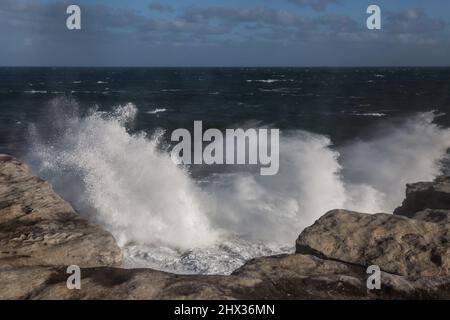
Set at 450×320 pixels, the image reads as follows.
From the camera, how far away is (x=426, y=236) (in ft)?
25.6

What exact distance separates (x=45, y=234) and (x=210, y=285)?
335 centimetres

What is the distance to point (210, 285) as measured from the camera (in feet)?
18.3

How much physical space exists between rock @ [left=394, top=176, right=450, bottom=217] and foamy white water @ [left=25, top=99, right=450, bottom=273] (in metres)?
3.25

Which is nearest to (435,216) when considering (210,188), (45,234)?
(45,234)

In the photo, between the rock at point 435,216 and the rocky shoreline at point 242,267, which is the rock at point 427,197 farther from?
the rocky shoreline at point 242,267

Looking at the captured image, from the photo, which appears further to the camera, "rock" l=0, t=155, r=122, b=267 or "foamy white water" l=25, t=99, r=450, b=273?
"foamy white water" l=25, t=99, r=450, b=273

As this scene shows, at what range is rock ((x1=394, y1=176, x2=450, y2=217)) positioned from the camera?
11.1 metres

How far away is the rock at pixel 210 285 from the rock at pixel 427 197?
531cm

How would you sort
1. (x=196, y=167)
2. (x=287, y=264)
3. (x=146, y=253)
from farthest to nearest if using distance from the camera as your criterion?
(x=196, y=167) < (x=146, y=253) < (x=287, y=264)

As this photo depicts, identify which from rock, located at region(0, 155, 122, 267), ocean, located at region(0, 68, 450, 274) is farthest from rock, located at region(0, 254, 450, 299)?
ocean, located at region(0, 68, 450, 274)

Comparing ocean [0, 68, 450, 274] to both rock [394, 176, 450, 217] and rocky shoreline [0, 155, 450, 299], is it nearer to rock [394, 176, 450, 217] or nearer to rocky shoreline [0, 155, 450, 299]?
rocky shoreline [0, 155, 450, 299]
